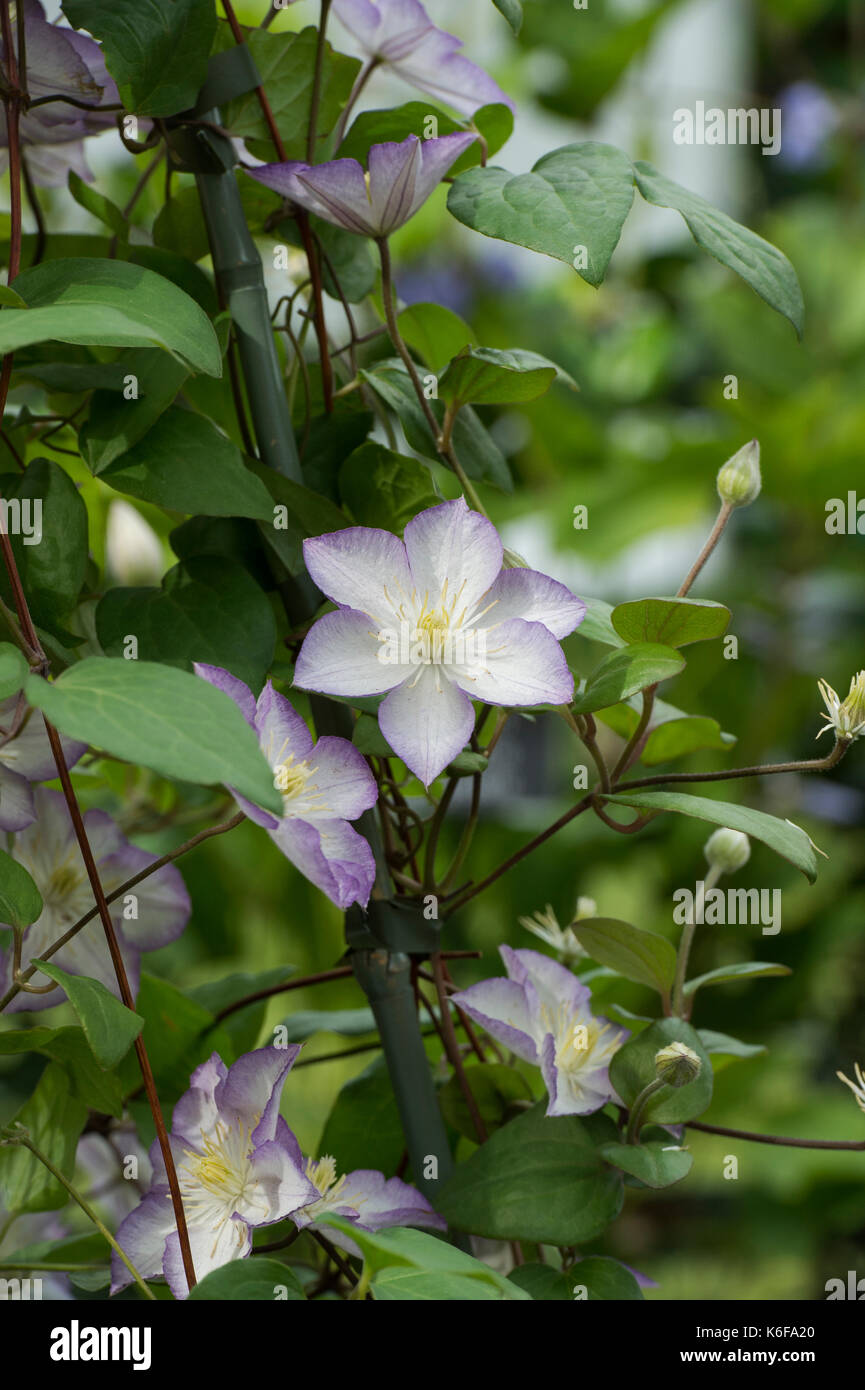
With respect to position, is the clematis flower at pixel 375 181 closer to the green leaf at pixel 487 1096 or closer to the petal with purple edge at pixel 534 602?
the petal with purple edge at pixel 534 602

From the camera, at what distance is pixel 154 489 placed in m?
0.32

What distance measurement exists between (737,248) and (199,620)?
0.55 ft

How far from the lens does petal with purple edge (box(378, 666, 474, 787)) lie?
292 millimetres

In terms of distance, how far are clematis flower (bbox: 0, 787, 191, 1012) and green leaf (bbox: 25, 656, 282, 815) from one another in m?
0.13

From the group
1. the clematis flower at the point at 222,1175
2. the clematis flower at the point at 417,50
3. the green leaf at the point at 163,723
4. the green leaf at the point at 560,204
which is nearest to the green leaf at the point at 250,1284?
the clematis flower at the point at 222,1175

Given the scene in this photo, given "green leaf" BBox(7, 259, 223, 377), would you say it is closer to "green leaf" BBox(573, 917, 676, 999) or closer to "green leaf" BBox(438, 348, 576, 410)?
"green leaf" BBox(438, 348, 576, 410)

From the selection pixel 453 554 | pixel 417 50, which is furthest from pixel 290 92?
pixel 453 554

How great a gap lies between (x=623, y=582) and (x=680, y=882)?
0.80 meters

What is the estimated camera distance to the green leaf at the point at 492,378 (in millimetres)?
323

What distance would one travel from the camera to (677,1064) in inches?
12.3

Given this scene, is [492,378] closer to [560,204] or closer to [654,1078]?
[560,204]

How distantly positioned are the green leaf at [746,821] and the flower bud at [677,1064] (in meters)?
0.06

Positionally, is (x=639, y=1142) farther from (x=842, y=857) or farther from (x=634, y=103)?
(x=634, y=103)

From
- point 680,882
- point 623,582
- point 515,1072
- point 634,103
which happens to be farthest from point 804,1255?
point 634,103
